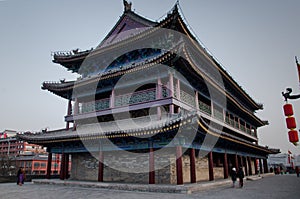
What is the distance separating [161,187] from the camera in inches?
432

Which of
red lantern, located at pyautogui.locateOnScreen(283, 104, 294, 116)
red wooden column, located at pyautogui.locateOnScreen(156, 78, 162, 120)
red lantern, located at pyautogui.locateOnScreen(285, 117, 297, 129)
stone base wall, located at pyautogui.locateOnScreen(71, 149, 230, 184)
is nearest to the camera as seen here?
red lantern, located at pyautogui.locateOnScreen(285, 117, 297, 129)

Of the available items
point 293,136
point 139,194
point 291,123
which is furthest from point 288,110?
point 139,194

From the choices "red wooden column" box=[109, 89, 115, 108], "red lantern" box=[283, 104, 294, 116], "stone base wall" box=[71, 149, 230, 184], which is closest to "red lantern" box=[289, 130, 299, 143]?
"red lantern" box=[283, 104, 294, 116]

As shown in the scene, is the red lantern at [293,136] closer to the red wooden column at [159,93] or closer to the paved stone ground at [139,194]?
the paved stone ground at [139,194]

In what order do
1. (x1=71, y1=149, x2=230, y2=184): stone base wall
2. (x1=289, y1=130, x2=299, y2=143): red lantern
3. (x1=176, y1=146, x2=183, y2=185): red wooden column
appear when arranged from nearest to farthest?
(x1=289, y1=130, x2=299, y2=143): red lantern < (x1=176, y1=146, x2=183, y2=185): red wooden column < (x1=71, y1=149, x2=230, y2=184): stone base wall

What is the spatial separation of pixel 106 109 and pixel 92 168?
434 centimetres

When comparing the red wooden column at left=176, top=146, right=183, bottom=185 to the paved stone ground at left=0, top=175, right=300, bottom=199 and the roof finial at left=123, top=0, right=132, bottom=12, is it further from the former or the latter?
the roof finial at left=123, top=0, right=132, bottom=12

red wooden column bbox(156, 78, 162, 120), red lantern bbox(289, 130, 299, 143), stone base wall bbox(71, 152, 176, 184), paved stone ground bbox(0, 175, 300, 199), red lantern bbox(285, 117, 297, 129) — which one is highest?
red wooden column bbox(156, 78, 162, 120)

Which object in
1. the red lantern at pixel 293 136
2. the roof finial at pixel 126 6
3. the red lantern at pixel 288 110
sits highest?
the roof finial at pixel 126 6

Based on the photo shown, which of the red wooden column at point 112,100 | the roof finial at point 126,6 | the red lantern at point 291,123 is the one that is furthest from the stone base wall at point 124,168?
the roof finial at point 126,6

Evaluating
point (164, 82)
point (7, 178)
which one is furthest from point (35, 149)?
point (164, 82)

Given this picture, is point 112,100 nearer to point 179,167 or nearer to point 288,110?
point 179,167

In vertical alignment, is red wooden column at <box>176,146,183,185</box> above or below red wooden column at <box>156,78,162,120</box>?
below

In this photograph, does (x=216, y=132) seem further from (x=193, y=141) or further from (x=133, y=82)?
(x=133, y=82)
